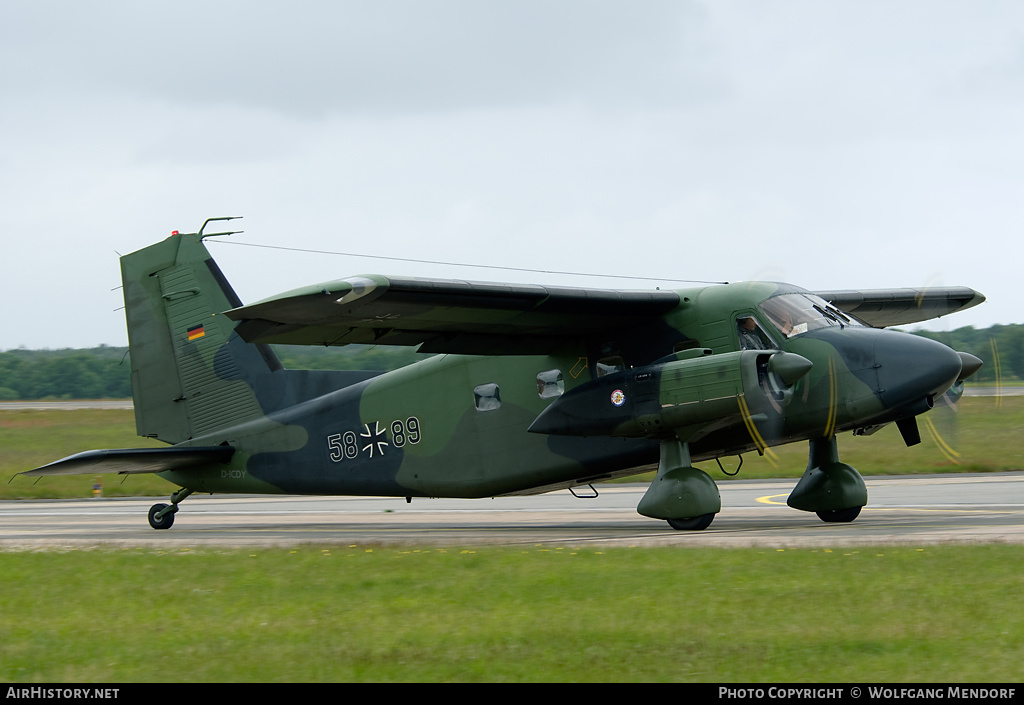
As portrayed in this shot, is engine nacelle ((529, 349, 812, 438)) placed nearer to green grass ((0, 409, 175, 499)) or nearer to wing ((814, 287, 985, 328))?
wing ((814, 287, 985, 328))

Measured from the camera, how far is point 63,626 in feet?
30.2

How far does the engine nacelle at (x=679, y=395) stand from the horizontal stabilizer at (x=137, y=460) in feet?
26.4

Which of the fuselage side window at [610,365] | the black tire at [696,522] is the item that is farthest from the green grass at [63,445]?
the black tire at [696,522]

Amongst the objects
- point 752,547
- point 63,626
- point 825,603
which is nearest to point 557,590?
point 825,603

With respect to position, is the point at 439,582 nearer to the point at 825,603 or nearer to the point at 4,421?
the point at 825,603

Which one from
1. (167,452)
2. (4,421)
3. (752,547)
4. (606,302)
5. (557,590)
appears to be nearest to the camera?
(557,590)

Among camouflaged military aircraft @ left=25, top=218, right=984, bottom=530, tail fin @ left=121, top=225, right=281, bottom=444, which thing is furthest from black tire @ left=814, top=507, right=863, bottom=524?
tail fin @ left=121, top=225, right=281, bottom=444

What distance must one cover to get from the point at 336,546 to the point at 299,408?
590 centimetres

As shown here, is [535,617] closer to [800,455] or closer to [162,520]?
[162,520]

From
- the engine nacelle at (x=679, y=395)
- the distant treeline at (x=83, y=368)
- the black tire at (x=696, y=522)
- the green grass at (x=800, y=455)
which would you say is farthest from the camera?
the distant treeline at (x=83, y=368)

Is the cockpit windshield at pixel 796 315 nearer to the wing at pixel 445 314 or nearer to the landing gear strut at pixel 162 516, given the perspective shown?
the wing at pixel 445 314

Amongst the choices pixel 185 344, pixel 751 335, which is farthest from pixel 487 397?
pixel 185 344

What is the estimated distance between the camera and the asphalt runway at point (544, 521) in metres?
14.7

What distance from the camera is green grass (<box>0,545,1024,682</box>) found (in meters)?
7.15
